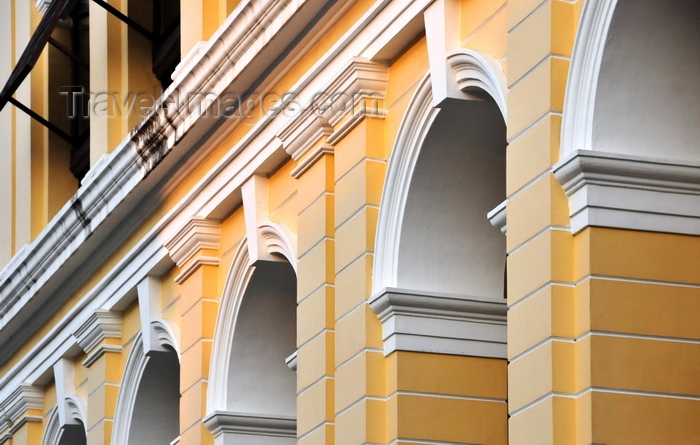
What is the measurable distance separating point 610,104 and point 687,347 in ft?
4.48

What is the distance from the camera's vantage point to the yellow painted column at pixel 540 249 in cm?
945

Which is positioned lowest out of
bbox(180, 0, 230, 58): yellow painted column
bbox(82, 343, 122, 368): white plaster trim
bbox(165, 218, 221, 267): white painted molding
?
bbox(82, 343, 122, 368): white plaster trim

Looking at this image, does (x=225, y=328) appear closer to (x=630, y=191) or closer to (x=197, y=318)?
(x=197, y=318)

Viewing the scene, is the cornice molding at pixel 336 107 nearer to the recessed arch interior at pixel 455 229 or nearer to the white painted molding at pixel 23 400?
the recessed arch interior at pixel 455 229

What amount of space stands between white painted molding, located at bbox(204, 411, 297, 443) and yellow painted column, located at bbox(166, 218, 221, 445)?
0.78 ft

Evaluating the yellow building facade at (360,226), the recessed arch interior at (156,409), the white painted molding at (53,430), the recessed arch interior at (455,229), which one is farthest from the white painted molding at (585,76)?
the white painted molding at (53,430)

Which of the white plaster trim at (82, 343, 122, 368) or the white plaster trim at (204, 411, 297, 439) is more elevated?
the white plaster trim at (82, 343, 122, 368)

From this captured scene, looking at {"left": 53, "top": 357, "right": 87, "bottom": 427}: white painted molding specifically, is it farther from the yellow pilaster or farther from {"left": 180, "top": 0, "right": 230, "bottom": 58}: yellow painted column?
the yellow pilaster

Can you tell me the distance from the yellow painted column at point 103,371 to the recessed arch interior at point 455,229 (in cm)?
636

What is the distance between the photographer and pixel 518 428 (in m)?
9.73

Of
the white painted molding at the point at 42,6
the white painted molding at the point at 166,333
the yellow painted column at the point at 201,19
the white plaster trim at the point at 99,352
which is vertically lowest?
the white painted molding at the point at 166,333

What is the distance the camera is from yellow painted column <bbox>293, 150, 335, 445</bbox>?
12.9 metres

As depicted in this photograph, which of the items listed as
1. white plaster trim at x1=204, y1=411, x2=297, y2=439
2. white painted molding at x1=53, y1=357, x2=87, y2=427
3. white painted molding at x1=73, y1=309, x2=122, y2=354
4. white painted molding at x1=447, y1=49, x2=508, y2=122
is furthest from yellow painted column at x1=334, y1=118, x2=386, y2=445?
white painted molding at x1=53, y1=357, x2=87, y2=427

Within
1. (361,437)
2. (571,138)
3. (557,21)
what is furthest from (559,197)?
(361,437)
